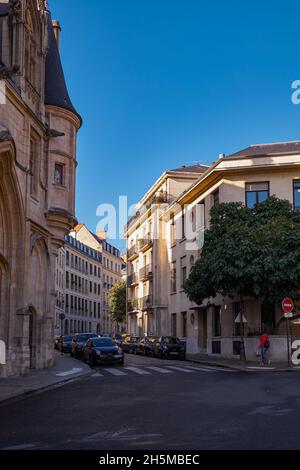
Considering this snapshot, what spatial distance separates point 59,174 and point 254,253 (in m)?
9.64

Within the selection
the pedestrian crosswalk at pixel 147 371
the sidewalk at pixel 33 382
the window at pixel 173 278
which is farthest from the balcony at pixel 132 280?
the sidewalk at pixel 33 382

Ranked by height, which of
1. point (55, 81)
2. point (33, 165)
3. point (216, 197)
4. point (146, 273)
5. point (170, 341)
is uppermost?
point (55, 81)

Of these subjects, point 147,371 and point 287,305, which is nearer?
point 147,371

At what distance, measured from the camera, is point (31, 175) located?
975 inches

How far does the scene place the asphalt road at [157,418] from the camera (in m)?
8.41

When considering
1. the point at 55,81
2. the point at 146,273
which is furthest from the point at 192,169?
the point at 55,81

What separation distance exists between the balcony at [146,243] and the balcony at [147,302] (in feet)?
15.4

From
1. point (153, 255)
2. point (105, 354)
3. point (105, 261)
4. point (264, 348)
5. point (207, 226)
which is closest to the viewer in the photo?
point (264, 348)

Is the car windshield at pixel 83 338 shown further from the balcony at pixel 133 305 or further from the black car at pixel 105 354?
the balcony at pixel 133 305

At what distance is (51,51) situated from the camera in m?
27.8

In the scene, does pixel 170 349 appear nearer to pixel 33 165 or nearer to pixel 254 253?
pixel 254 253

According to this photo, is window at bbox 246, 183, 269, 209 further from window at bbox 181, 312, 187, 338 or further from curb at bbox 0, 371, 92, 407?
curb at bbox 0, 371, 92, 407
